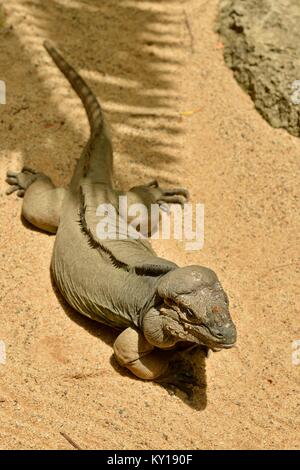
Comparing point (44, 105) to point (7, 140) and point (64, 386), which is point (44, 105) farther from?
point (64, 386)

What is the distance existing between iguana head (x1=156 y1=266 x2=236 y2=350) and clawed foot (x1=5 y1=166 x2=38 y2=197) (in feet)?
7.42

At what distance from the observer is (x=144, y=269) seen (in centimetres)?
592

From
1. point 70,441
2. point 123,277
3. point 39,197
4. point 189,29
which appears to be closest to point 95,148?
point 39,197

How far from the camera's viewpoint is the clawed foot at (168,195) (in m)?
7.34

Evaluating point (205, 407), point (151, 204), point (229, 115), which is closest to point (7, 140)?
point (151, 204)

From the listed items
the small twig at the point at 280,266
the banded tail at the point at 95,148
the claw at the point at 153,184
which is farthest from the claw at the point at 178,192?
the small twig at the point at 280,266

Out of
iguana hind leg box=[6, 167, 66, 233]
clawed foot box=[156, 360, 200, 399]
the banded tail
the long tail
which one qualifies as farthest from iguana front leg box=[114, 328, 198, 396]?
the long tail

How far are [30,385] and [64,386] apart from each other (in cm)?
26

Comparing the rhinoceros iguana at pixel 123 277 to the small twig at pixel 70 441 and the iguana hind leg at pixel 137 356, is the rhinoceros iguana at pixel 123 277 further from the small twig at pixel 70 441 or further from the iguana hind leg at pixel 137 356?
the small twig at pixel 70 441

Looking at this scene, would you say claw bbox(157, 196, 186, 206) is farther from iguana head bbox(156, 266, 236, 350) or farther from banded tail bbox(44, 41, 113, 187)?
iguana head bbox(156, 266, 236, 350)

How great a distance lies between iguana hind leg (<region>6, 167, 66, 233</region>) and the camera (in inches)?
271

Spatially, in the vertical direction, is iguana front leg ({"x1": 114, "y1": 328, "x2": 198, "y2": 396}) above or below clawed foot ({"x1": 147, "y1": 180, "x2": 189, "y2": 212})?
below

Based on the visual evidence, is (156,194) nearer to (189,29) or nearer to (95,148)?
(95,148)

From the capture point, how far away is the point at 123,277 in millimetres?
6047
